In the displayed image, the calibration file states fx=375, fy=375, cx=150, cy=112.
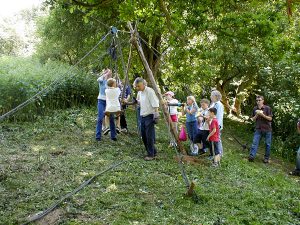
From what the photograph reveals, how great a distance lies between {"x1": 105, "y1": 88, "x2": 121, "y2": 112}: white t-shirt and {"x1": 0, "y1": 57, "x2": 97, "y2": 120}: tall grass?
1653 mm

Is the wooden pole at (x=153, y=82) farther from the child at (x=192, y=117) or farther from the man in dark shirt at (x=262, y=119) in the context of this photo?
the man in dark shirt at (x=262, y=119)

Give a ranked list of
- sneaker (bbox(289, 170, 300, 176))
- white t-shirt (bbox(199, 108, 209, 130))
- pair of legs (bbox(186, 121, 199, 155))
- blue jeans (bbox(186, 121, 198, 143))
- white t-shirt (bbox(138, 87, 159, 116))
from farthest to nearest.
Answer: sneaker (bbox(289, 170, 300, 176)) → blue jeans (bbox(186, 121, 198, 143)) → pair of legs (bbox(186, 121, 199, 155)) → white t-shirt (bbox(199, 108, 209, 130)) → white t-shirt (bbox(138, 87, 159, 116))

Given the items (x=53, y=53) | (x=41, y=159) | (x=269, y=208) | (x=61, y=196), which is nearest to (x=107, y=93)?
(x=41, y=159)

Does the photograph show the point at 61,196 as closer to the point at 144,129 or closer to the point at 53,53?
the point at 144,129

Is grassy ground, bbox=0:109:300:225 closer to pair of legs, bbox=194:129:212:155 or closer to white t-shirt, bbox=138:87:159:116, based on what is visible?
pair of legs, bbox=194:129:212:155

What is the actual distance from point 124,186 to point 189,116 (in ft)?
10.5

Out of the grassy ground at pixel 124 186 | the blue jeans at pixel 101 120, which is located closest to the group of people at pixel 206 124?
the grassy ground at pixel 124 186

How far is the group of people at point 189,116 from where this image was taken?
24.1ft

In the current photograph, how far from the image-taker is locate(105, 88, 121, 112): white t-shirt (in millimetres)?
8328

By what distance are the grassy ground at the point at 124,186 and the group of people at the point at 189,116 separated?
1.30ft

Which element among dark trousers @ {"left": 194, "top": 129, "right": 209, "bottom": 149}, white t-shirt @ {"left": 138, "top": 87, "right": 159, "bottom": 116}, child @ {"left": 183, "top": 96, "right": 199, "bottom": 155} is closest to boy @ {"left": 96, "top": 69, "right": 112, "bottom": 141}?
white t-shirt @ {"left": 138, "top": 87, "right": 159, "bottom": 116}

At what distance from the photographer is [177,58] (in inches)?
402

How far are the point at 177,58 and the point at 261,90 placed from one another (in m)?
5.23

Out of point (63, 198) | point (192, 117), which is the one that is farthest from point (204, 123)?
point (63, 198)
